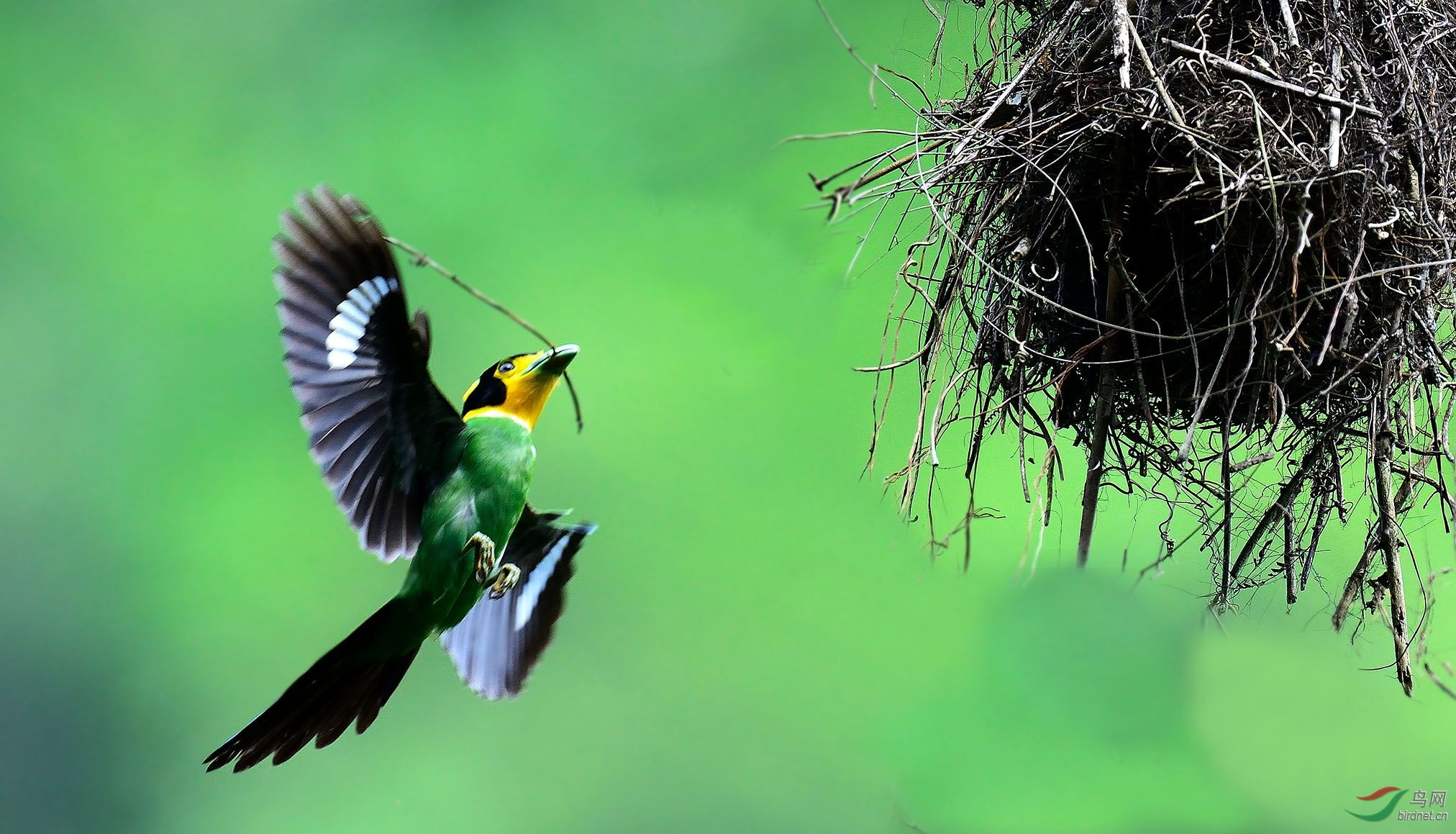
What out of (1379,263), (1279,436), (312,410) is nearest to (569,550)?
(312,410)

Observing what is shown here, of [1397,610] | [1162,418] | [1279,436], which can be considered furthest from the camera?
[1279,436]

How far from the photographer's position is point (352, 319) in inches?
52.0

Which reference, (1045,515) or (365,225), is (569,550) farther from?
(1045,515)

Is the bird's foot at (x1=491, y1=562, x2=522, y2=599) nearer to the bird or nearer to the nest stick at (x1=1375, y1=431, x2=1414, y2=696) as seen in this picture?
the bird

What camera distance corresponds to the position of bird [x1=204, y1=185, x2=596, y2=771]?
1305 millimetres

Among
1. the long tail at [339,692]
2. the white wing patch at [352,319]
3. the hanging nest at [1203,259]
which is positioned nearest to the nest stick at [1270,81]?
the hanging nest at [1203,259]

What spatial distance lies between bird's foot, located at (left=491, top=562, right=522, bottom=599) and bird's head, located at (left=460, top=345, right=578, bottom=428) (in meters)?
0.19

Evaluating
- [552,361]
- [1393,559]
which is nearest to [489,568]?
[552,361]

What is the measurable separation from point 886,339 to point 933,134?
224 millimetres

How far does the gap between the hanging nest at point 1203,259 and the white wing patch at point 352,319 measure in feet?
1.79

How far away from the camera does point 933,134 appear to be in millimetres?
1229

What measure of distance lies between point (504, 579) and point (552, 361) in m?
0.29

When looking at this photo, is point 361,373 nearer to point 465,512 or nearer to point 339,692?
point 465,512

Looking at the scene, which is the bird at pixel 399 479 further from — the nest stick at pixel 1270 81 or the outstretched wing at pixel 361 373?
the nest stick at pixel 1270 81
